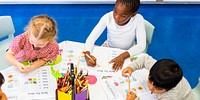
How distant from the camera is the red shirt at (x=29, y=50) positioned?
1.63m

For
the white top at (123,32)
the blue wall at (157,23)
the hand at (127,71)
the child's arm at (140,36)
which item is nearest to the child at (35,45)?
the white top at (123,32)

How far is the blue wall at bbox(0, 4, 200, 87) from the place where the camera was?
9.52ft

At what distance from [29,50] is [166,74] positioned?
0.83m

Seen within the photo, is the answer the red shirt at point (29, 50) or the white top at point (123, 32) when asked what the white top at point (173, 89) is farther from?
the red shirt at point (29, 50)

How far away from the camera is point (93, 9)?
3543 millimetres

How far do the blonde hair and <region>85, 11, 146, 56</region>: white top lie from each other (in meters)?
0.33

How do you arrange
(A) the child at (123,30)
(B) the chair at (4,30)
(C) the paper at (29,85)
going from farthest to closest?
(B) the chair at (4,30) → (A) the child at (123,30) → (C) the paper at (29,85)

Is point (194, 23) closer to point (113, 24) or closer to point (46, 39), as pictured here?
point (113, 24)

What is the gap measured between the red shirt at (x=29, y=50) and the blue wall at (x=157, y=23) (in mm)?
1355

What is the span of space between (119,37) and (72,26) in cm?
133

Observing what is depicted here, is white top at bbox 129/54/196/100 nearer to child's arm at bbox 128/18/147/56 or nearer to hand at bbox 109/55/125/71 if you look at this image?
hand at bbox 109/55/125/71

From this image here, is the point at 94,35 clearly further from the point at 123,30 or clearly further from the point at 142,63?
the point at 142,63

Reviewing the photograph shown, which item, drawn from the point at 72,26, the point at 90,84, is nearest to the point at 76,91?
the point at 90,84

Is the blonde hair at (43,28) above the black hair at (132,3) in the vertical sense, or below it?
below
